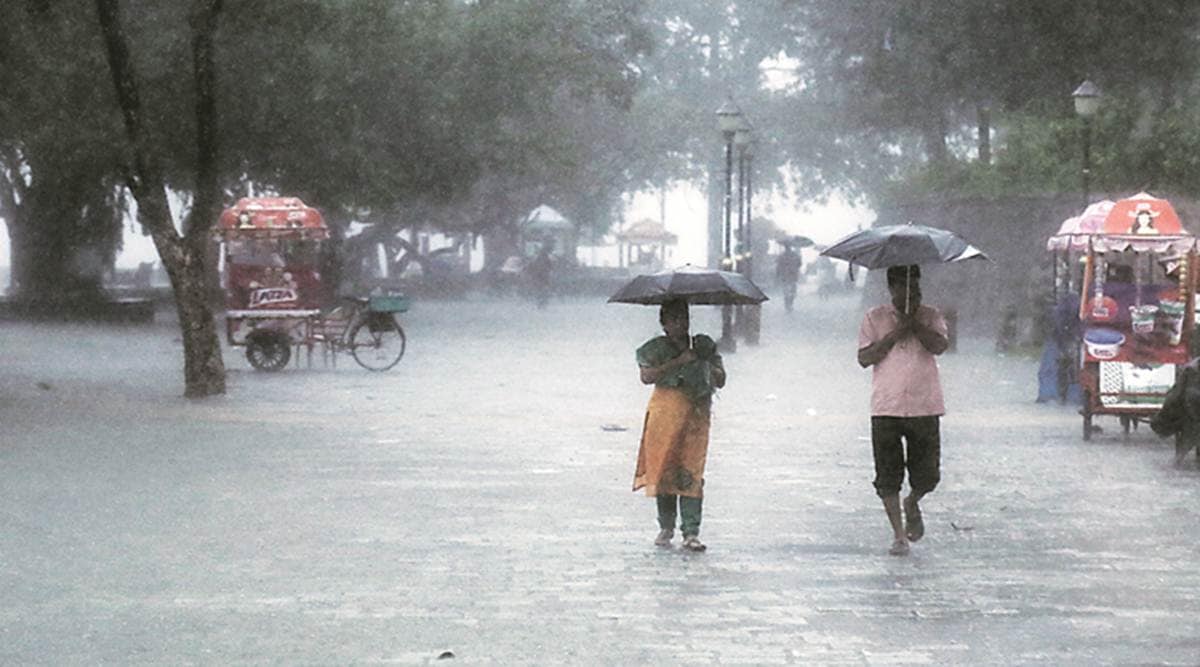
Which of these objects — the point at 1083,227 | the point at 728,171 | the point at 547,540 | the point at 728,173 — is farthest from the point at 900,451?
the point at 728,173

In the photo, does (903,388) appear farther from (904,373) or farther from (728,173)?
(728,173)

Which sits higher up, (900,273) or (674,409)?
(900,273)

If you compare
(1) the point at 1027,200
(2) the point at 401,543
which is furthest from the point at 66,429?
(1) the point at 1027,200

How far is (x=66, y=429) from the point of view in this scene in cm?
1880

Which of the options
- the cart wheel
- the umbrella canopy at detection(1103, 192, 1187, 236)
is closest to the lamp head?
the umbrella canopy at detection(1103, 192, 1187, 236)

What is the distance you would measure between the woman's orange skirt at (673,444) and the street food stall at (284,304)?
16.4 metres

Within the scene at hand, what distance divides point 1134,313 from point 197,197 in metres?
9.61

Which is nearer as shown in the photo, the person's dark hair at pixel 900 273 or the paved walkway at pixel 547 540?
the paved walkway at pixel 547 540

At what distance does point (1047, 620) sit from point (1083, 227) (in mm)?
12845

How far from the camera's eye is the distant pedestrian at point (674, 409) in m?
11.4

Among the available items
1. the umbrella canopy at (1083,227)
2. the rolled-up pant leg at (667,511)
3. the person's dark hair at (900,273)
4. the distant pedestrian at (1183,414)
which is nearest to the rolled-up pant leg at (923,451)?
the person's dark hair at (900,273)

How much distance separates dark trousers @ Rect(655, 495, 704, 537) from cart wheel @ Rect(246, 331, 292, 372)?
17034 mm

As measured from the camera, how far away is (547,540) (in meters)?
11.7

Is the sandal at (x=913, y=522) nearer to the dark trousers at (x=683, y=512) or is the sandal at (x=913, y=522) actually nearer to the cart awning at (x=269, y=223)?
the dark trousers at (x=683, y=512)
